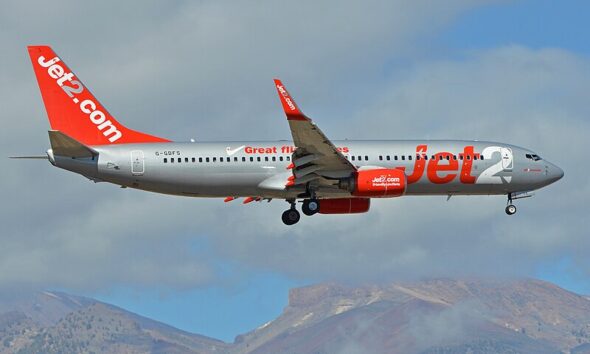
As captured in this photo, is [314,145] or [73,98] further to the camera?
[73,98]

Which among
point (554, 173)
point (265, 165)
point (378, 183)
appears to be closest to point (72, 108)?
point (265, 165)

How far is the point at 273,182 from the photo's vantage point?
83.2m

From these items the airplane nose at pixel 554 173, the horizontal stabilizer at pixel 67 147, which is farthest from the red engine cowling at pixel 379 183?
the horizontal stabilizer at pixel 67 147

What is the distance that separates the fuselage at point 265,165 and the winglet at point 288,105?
7682 mm

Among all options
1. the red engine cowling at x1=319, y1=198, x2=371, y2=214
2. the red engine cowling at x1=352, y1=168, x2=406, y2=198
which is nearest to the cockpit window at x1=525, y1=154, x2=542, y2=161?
the red engine cowling at x1=352, y1=168, x2=406, y2=198

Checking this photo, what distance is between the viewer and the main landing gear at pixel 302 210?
85019 millimetres

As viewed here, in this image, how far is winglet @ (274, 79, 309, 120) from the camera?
7469 cm

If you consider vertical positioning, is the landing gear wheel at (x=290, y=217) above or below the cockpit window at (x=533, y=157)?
below

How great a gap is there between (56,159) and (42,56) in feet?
31.1

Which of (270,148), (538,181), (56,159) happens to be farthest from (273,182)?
(538,181)

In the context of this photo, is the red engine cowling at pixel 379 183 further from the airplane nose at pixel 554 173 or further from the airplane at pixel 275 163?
the airplane nose at pixel 554 173

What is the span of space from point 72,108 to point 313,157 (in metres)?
17.0

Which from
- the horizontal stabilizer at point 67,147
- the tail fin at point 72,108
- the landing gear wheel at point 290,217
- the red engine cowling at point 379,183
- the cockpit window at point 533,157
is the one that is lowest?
the landing gear wheel at point 290,217

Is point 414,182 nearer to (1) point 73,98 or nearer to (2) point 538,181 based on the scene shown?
(2) point 538,181
